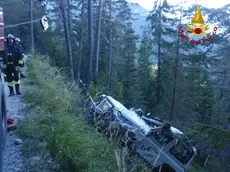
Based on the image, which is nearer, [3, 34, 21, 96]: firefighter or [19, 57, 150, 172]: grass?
[19, 57, 150, 172]: grass

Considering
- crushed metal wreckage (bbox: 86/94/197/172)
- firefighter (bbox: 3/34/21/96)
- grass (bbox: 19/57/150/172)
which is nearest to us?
grass (bbox: 19/57/150/172)

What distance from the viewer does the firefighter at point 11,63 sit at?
8.50 m

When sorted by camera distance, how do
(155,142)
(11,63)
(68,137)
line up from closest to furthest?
(68,137), (155,142), (11,63)

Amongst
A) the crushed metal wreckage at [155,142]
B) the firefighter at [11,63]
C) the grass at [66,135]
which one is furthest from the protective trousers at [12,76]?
the crushed metal wreckage at [155,142]

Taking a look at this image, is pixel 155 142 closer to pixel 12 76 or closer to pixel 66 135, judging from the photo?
pixel 66 135

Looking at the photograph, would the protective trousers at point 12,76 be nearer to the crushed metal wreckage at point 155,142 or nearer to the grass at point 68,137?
the grass at point 68,137

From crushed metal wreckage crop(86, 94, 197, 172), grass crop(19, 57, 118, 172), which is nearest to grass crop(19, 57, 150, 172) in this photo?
grass crop(19, 57, 118, 172)

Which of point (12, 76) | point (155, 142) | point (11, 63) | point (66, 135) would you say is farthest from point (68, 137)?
point (12, 76)

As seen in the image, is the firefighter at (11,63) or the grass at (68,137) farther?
the firefighter at (11,63)

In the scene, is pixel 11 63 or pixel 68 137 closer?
pixel 68 137

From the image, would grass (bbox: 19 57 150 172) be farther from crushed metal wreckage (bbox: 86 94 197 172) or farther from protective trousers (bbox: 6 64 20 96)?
protective trousers (bbox: 6 64 20 96)

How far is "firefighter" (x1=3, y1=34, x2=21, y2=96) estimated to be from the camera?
8.50 meters

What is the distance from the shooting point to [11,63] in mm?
8477

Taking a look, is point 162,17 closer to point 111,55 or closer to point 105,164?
point 111,55
